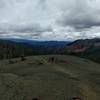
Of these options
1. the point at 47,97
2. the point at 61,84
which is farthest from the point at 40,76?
the point at 47,97

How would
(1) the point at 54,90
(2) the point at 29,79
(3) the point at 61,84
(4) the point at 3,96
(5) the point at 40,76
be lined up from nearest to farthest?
(4) the point at 3,96 < (1) the point at 54,90 < (3) the point at 61,84 < (2) the point at 29,79 < (5) the point at 40,76

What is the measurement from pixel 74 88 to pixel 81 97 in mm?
4167

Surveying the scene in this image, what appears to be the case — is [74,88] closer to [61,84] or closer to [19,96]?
[61,84]

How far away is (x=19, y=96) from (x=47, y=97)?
4.17m

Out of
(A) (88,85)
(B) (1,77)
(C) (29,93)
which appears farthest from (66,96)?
(B) (1,77)

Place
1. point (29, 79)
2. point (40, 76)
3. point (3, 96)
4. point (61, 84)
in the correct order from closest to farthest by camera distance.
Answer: point (3, 96) < point (61, 84) < point (29, 79) < point (40, 76)

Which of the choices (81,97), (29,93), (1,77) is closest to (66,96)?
(81,97)

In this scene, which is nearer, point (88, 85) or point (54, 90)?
point (54, 90)

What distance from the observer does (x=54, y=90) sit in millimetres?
37969

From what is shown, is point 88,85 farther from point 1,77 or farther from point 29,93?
point 1,77

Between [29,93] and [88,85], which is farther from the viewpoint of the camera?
[88,85]

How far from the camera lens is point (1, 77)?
154 feet

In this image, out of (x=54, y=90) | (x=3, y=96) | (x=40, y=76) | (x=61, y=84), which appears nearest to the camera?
(x=3, y=96)

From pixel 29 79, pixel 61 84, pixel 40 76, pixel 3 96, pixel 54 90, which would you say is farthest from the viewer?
pixel 40 76
